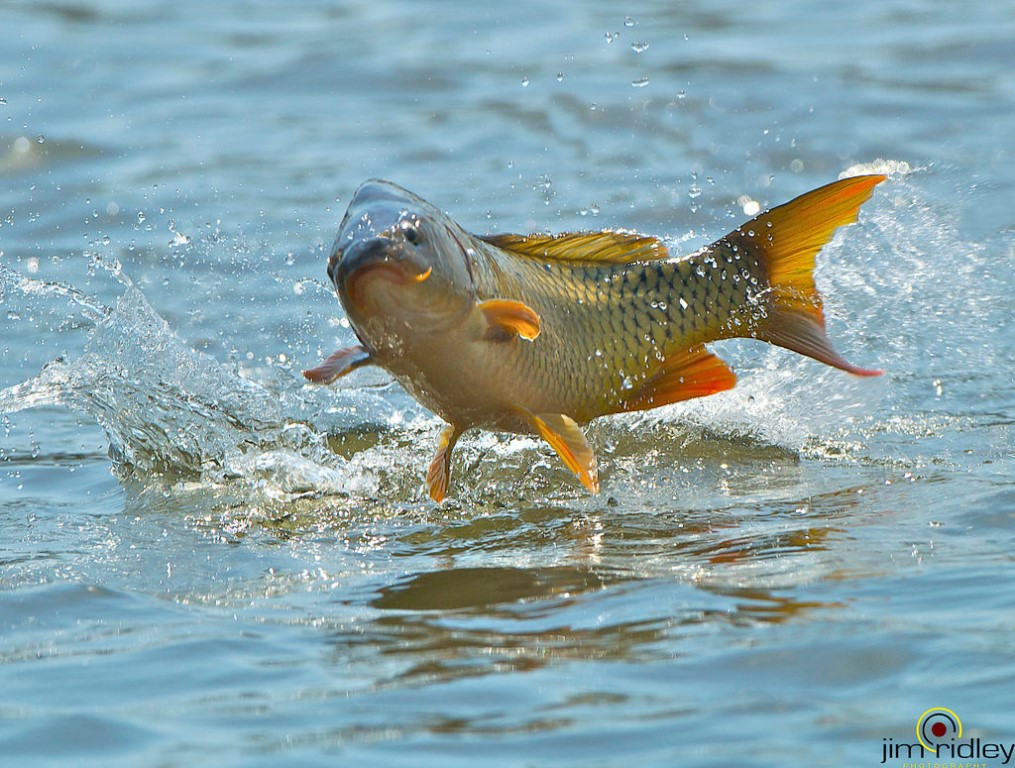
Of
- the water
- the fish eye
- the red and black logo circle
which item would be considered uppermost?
the fish eye

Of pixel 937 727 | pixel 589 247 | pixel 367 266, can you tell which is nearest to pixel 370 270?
pixel 367 266

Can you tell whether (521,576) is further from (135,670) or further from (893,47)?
(893,47)

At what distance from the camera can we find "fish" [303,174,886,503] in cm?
376

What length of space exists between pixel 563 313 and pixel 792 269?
712mm

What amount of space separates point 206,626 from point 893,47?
9891 millimetres

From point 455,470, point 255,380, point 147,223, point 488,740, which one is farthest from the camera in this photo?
point 147,223

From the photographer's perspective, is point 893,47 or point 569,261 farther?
point 893,47

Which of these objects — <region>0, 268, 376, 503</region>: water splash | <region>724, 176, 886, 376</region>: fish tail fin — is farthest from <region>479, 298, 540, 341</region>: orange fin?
<region>0, 268, 376, 503</region>: water splash

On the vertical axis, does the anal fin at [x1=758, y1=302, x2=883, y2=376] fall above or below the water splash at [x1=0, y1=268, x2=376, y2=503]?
above

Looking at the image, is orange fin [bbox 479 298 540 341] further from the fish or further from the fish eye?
the fish eye

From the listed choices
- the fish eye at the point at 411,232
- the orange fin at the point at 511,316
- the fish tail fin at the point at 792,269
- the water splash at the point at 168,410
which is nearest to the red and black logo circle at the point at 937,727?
the orange fin at the point at 511,316

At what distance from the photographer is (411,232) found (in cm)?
367

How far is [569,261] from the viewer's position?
4.50 meters

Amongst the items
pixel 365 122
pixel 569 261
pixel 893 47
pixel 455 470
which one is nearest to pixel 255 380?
pixel 455 470
